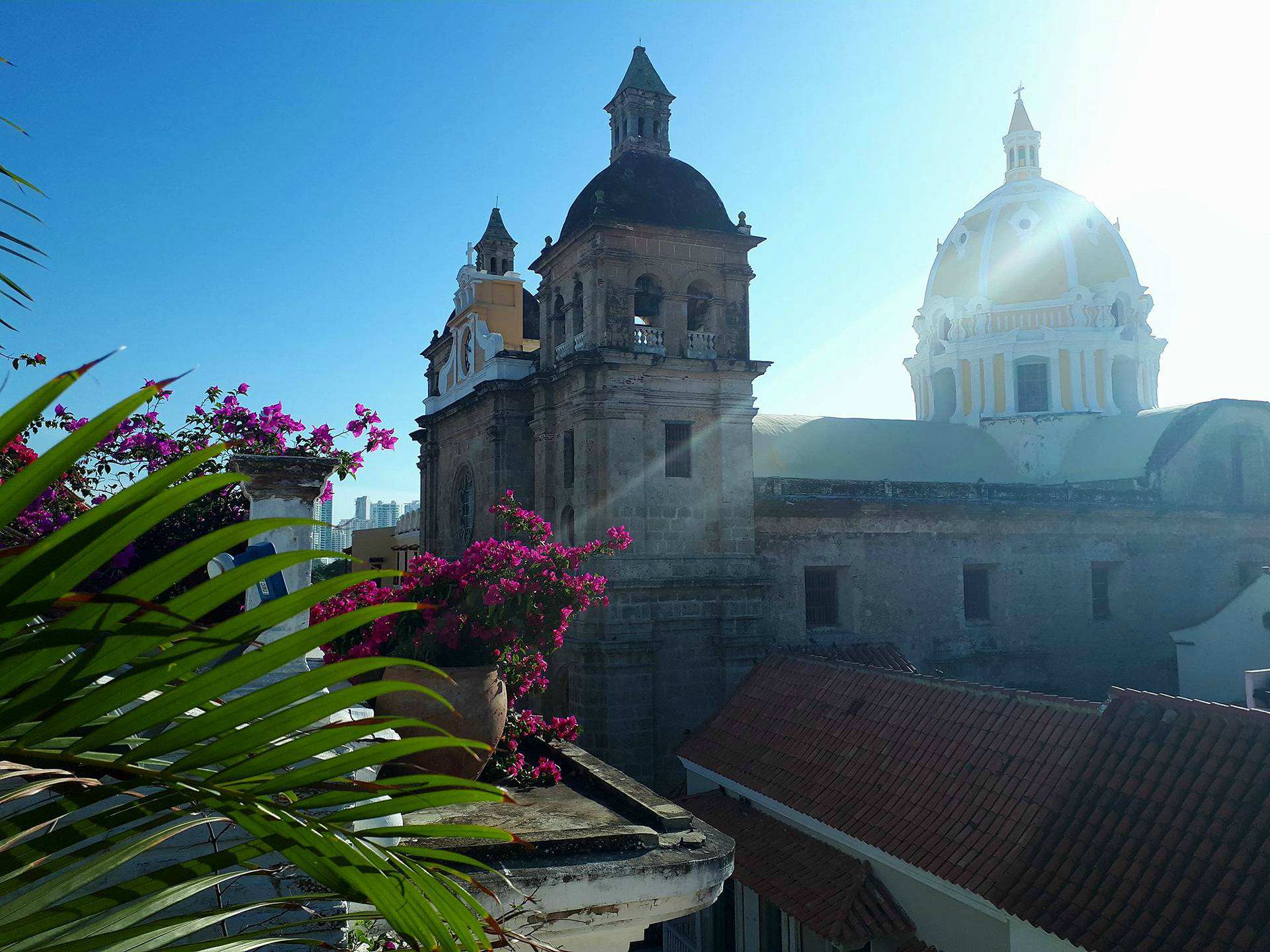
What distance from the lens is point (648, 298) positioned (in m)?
15.7

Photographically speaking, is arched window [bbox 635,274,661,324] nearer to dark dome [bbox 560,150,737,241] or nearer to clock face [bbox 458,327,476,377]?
dark dome [bbox 560,150,737,241]

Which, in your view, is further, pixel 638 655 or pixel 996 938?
pixel 638 655

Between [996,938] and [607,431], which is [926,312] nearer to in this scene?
[607,431]

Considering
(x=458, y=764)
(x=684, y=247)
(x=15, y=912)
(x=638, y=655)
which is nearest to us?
(x=15, y=912)

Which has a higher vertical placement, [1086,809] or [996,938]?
[1086,809]

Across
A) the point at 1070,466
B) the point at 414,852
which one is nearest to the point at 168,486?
the point at 414,852

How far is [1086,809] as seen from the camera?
823 cm

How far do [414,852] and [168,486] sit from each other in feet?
2.44

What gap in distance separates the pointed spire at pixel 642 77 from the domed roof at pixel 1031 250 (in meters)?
15.6

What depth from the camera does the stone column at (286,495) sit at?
4.64 m

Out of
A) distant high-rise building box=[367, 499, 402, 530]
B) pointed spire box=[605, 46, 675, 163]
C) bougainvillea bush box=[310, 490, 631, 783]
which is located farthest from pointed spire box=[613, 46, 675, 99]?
distant high-rise building box=[367, 499, 402, 530]

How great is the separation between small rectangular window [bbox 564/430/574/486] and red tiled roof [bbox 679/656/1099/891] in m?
4.64

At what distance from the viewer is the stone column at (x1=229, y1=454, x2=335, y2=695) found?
4.64 m

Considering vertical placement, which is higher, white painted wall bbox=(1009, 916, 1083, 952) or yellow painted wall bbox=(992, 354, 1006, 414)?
yellow painted wall bbox=(992, 354, 1006, 414)
